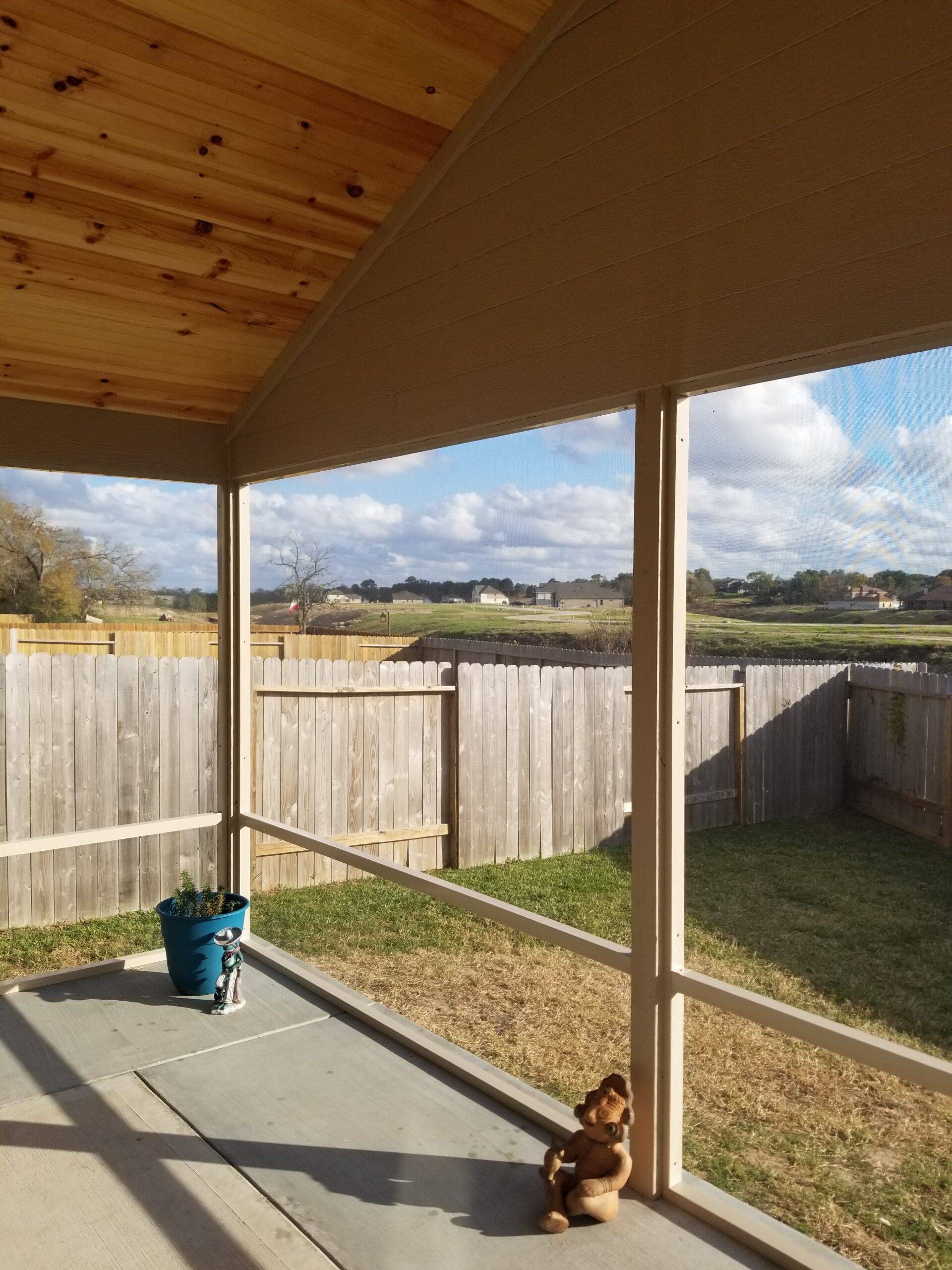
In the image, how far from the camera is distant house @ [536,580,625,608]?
3.56 metres

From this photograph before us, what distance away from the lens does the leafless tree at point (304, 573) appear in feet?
16.6

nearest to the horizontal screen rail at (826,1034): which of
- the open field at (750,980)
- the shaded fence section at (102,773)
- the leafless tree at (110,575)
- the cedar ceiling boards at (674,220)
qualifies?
the open field at (750,980)

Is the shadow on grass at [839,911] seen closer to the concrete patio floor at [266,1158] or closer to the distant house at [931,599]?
the distant house at [931,599]

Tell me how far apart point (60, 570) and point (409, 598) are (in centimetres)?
275

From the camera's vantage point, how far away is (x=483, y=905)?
2535 mm

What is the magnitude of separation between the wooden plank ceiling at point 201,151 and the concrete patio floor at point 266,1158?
222 cm

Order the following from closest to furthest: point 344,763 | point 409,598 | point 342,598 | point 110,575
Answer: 1. point 409,598
2. point 342,598
3. point 344,763
4. point 110,575

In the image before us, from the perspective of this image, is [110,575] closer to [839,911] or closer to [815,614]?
[839,911]

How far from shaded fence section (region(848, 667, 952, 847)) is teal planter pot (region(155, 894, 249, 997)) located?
2.17 meters

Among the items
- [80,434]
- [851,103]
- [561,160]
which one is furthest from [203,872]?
[851,103]

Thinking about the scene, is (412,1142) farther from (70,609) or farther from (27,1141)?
(70,609)

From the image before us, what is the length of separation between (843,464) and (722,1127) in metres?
2.07

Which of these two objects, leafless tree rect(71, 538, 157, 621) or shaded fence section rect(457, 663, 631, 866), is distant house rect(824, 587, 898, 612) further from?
leafless tree rect(71, 538, 157, 621)

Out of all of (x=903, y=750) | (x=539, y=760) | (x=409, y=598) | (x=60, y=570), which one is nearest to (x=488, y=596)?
Answer: (x=409, y=598)
